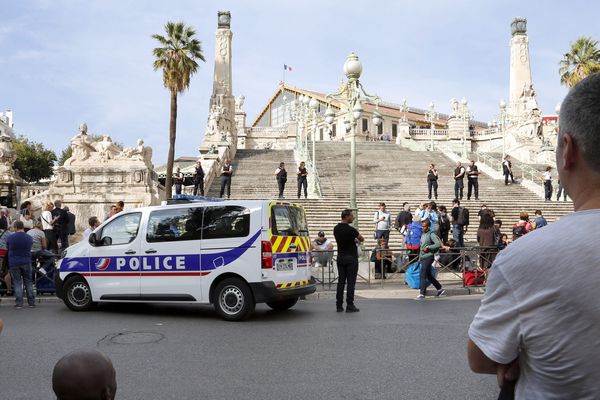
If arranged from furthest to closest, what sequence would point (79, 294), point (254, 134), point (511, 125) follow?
point (254, 134) → point (511, 125) → point (79, 294)

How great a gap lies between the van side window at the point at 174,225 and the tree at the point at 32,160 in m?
57.0

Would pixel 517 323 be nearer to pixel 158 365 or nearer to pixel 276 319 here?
pixel 158 365

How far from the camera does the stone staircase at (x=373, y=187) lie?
20.6 meters

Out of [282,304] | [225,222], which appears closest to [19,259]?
[225,222]

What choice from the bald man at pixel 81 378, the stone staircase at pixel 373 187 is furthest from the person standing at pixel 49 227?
the bald man at pixel 81 378

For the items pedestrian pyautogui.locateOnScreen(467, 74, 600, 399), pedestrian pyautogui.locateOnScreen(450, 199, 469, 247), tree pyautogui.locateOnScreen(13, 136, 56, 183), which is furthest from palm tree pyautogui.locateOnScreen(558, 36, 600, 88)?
tree pyautogui.locateOnScreen(13, 136, 56, 183)

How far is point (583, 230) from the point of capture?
1.48 m

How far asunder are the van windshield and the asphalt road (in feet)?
4.59

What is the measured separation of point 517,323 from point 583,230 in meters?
0.32

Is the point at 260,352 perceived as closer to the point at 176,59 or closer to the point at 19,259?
the point at 19,259

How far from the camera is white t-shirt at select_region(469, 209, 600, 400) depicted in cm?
146

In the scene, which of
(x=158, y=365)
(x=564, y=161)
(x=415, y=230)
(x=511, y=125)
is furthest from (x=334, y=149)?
(x=564, y=161)

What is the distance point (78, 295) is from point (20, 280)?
1.49 m

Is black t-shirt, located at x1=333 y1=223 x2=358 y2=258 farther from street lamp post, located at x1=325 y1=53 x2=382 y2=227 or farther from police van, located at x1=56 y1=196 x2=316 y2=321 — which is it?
street lamp post, located at x1=325 y1=53 x2=382 y2=227
